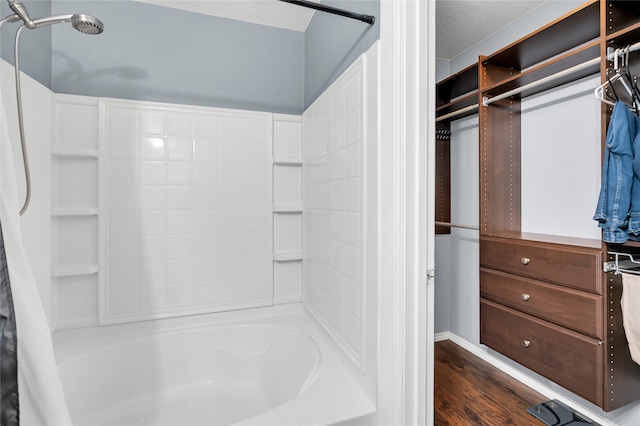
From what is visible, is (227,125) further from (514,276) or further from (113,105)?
(514,276)

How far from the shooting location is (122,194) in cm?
185

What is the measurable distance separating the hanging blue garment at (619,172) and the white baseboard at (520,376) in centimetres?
102

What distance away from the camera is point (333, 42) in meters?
1.73

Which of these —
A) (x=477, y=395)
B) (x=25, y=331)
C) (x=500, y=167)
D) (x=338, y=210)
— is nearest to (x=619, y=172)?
(x=500, y=167)

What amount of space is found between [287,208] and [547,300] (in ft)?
5.09

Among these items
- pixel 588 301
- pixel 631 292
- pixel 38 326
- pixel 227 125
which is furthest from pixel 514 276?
pixel 38 326

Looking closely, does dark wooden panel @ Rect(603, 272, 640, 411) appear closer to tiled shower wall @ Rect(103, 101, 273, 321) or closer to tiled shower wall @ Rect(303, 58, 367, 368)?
tiled shower wall @ Rect(303, 58, 367, 368)

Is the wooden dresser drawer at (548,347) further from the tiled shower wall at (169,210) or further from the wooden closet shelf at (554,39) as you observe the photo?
the wooden closet shelf at (554,39)

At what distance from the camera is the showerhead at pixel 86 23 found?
4.31 feet

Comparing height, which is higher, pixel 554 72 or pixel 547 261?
pixel 554 72

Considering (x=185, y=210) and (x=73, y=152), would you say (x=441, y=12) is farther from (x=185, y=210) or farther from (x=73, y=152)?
(x=73, y=152)

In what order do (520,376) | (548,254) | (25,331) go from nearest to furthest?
(25,331), (548,254), (520,376)

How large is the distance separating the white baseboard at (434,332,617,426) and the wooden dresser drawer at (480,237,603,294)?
737 millimetres

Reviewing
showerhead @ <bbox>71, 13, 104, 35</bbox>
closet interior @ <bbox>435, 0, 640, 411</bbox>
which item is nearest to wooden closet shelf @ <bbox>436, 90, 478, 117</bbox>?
closet interior @ <bbox>435, 0, 640, 411</bbox>
